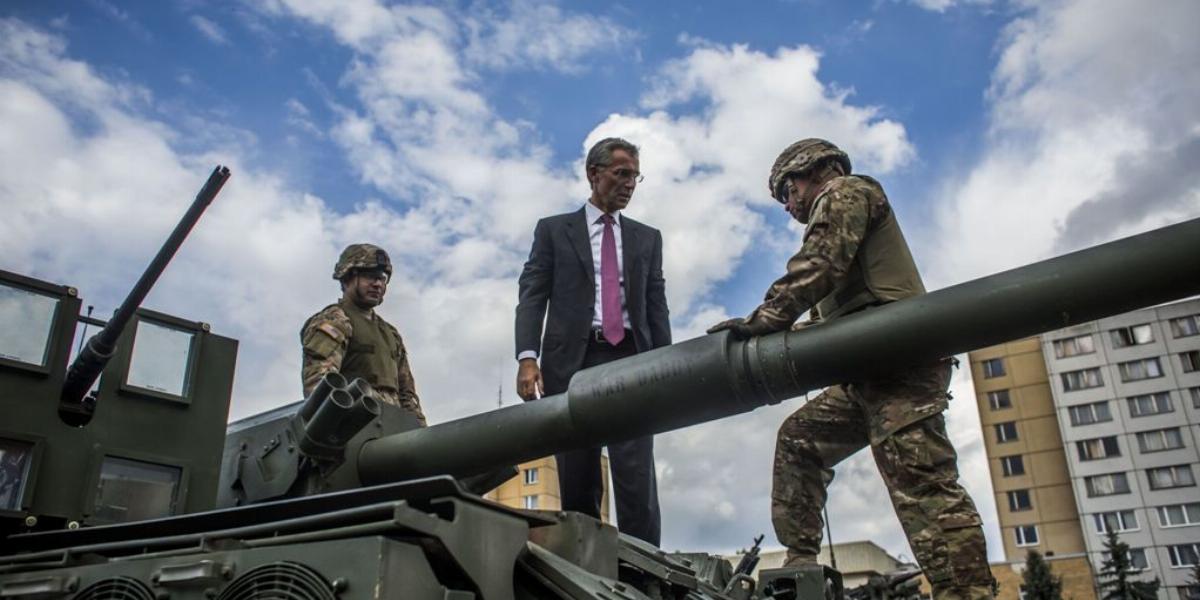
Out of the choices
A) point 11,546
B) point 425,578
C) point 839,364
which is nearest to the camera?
point 425,578

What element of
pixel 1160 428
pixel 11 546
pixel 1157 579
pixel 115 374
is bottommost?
pixel 11 546

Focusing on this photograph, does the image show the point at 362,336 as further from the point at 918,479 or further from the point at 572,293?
the point at 918,479

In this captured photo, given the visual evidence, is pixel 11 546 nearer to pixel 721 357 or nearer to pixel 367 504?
pixel 367 504

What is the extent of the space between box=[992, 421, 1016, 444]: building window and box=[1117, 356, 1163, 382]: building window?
616 cm

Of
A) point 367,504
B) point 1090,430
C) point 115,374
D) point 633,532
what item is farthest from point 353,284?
point 1090,430

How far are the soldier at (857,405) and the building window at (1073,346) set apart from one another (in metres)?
54.9

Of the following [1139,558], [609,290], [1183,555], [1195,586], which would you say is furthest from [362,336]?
[1139,558]

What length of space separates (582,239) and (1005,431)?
2193 inches

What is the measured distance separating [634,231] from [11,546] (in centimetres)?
350

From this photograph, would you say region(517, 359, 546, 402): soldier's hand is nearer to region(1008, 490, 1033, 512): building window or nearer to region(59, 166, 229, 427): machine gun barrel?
region(59, 166, 229, 427): machine gun barrel

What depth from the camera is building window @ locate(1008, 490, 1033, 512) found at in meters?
54.3

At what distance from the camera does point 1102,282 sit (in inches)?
135

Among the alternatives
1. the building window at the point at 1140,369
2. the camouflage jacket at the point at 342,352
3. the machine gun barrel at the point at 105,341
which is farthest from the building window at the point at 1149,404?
the machine gun barrel at the point at 105,341

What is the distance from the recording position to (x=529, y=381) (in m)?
5.42
